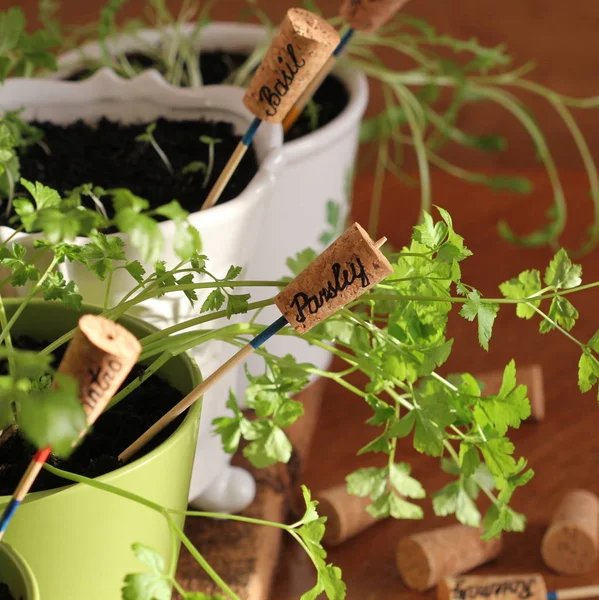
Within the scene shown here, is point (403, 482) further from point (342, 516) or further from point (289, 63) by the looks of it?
point (289, 63)

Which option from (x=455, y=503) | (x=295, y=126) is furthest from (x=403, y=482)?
(x=295, y=126)

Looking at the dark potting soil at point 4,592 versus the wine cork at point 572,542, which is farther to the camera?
the wine cork at point 572,542

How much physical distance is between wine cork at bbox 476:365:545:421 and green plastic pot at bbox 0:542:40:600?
0.57m

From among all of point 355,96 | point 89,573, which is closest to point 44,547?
point 89,573

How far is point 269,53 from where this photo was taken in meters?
0.59

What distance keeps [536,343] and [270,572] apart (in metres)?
0.44

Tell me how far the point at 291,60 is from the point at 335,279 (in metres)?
0.17

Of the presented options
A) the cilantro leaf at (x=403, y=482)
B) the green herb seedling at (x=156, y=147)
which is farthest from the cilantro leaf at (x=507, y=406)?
the green herb seedling at (x=156, y=147)

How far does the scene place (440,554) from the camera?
763 mm

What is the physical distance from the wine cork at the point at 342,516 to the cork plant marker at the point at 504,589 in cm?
9

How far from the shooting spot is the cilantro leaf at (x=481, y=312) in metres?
0.52

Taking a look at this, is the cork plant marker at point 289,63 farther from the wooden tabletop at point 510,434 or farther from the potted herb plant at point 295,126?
the wooden tabletop at point 510,434

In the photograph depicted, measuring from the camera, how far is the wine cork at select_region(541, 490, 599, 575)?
77 cm

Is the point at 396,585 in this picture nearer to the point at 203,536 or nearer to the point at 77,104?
the point at 203,536
